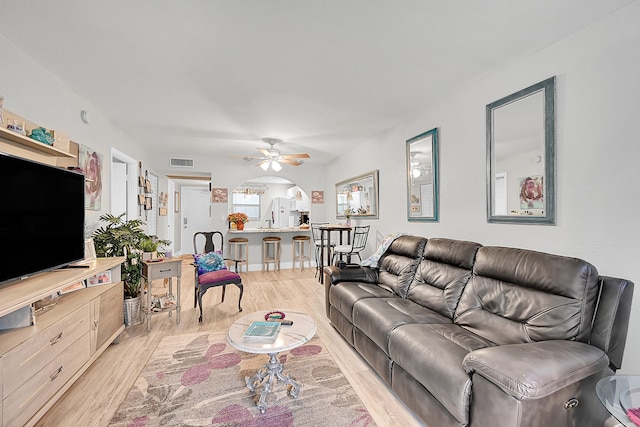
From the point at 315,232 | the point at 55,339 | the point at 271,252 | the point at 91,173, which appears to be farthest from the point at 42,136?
the point at 315,232

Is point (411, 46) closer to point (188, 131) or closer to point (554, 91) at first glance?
point (554, 91)

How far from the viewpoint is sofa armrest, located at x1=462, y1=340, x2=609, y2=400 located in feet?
3.78

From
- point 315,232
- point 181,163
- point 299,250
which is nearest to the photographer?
point 181,163

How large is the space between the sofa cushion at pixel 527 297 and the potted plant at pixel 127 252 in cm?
331

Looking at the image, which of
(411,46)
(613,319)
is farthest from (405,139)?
(613,319)

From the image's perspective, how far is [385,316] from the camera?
2.14 m

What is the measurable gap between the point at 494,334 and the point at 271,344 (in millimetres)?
1492

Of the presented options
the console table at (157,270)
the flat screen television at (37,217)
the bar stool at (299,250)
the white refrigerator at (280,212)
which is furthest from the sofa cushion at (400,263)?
the white refrigerator at (280,212)

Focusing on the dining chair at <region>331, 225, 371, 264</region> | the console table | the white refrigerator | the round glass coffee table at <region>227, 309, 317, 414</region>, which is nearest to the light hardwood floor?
the console table

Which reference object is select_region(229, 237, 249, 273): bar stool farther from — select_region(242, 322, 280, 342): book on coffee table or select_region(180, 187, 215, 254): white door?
select_region(242, 322, 280, 342): book on coffee table

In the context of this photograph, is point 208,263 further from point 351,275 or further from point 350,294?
point 350,294

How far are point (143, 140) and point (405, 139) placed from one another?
4.24 metres

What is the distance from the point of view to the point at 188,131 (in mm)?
4188

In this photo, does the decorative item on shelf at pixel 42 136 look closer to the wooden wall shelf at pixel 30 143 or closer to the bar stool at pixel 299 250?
the wooden wall shelf at pixel 30 143
